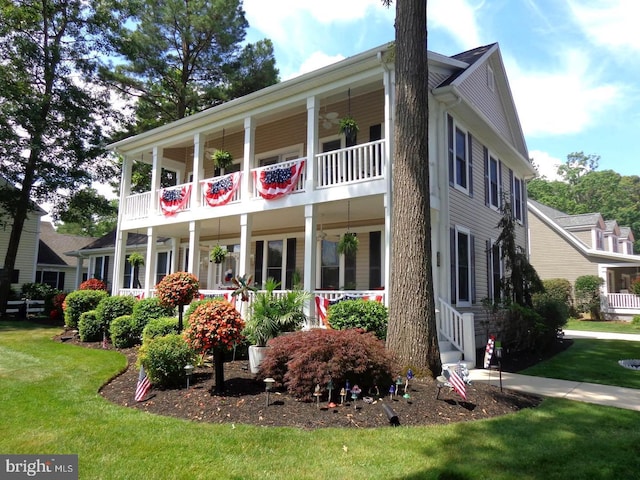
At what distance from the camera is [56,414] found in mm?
5434

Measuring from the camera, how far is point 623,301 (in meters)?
22.9

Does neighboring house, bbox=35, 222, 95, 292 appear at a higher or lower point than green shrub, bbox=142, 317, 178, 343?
higher

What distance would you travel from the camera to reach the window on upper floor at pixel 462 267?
1101 centimetres

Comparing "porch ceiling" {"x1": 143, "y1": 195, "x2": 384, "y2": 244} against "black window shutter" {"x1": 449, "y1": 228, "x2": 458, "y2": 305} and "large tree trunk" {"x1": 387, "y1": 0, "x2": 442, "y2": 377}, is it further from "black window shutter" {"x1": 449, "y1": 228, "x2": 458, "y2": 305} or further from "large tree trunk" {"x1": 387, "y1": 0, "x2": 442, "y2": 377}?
"large tree trunk" {"x1": 387, "y1": 0, "x2": 442, "y2": 377}

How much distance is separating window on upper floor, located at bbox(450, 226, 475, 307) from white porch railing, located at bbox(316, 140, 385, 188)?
9.89 feet

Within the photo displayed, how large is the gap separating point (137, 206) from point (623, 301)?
2505 cm

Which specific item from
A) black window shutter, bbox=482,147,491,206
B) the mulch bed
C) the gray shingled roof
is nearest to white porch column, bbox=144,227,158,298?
the mulch bed

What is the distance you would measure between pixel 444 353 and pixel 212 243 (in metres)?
11.6

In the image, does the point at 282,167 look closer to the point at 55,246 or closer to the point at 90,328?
the point at 90,328

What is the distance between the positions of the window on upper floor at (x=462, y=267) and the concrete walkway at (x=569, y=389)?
286cm

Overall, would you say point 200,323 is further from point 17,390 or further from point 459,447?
point 459,447

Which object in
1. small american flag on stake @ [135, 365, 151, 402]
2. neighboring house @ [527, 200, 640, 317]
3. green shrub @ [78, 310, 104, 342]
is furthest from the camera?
neighboring house @ [527, 200, 640, 317]

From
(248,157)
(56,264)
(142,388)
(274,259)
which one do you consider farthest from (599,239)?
(56,264)

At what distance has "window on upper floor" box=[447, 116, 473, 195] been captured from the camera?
11375mm
